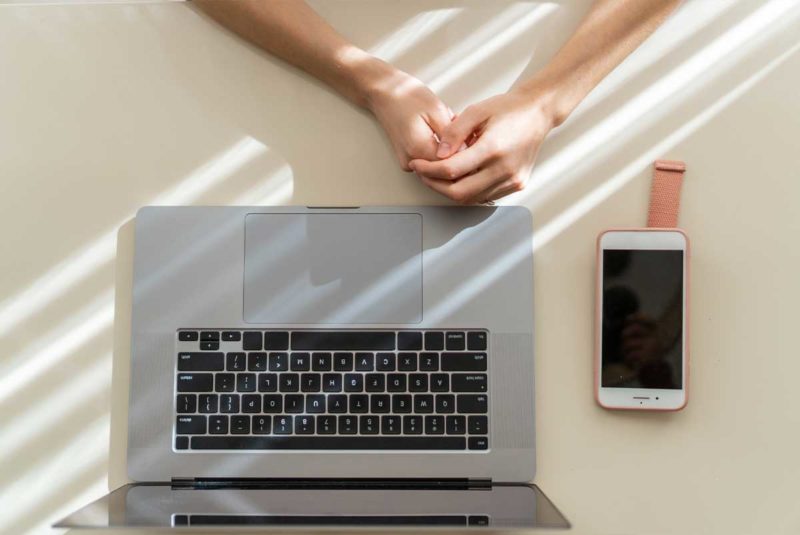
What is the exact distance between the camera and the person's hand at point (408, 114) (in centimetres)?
71

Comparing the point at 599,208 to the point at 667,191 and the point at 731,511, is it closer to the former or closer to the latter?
the point at 667,191

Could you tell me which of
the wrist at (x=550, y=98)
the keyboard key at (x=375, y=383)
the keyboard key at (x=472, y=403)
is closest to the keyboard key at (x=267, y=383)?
the keyboard key at (x=375, y=383)

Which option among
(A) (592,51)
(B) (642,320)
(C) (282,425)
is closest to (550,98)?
(A) (592,51)

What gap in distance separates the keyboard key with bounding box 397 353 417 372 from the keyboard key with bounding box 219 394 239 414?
19 centimetres

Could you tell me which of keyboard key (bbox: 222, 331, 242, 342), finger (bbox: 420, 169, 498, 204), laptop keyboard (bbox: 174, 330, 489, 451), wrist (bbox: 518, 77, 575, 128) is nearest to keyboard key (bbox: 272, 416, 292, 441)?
laptop keyboard (bbox: 174, 330, 489, 451)

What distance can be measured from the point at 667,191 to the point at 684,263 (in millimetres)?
91

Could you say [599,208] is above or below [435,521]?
above

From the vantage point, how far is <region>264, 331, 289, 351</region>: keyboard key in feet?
2.33

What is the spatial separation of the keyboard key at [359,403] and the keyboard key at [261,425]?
0.10 m

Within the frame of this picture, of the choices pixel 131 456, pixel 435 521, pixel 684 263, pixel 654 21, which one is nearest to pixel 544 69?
pixel 654 21

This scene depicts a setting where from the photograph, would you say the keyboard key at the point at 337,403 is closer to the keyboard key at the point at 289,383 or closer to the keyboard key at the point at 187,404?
the keyboard key at the point at 289,383

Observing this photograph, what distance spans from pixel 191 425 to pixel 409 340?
27cm

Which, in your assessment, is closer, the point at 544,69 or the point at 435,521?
the point at 435,521

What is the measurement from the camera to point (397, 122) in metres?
0.72
